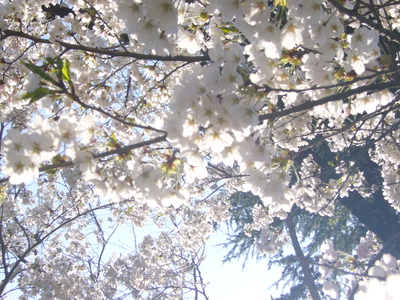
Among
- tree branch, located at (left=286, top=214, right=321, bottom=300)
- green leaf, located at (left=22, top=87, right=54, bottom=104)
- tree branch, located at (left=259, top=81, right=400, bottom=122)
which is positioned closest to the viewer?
green leaf, located at (left=22, top=87, right=54, bottom=104)

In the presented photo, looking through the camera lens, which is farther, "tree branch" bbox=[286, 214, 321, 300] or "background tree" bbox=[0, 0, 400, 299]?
"tree branch" bbox=[286, 214, 321, 300]

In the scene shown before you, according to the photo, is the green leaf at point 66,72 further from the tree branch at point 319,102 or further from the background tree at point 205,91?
the tree branch at point 319,102

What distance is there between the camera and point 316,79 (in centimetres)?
166

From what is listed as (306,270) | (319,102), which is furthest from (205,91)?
(306,270)

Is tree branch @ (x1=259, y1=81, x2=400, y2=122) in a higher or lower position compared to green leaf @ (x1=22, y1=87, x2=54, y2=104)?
lower

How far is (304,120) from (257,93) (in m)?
1.25

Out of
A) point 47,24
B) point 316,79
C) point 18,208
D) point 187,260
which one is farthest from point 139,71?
point 187,260

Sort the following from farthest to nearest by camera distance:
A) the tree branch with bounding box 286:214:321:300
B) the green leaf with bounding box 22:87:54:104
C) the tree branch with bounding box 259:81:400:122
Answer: the tree branch with bounding box 286:214:321:300
the tree branch with bounding box 259:81:400:122
the green leaf with bounding box 22:87:54:104

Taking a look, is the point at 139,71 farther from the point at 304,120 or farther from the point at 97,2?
the point at 304,120

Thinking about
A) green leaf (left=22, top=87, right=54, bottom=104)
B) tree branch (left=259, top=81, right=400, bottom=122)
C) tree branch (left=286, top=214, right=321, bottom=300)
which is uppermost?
tree branch (left=286, top=214, right=321, bottom=300)

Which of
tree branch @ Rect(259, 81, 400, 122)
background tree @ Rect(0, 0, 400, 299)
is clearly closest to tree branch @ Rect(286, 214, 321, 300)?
background tree @ Rect(0, 0, 400, 299)

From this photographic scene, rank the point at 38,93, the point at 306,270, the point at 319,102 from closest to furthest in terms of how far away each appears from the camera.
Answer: the point at 38,93, the point at 319,102, the point at 306,270

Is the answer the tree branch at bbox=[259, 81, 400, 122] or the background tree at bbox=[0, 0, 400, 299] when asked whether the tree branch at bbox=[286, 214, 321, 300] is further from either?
the tree branch at bbox=[259, 81, 400, 122]

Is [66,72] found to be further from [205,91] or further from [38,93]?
[205,91]
